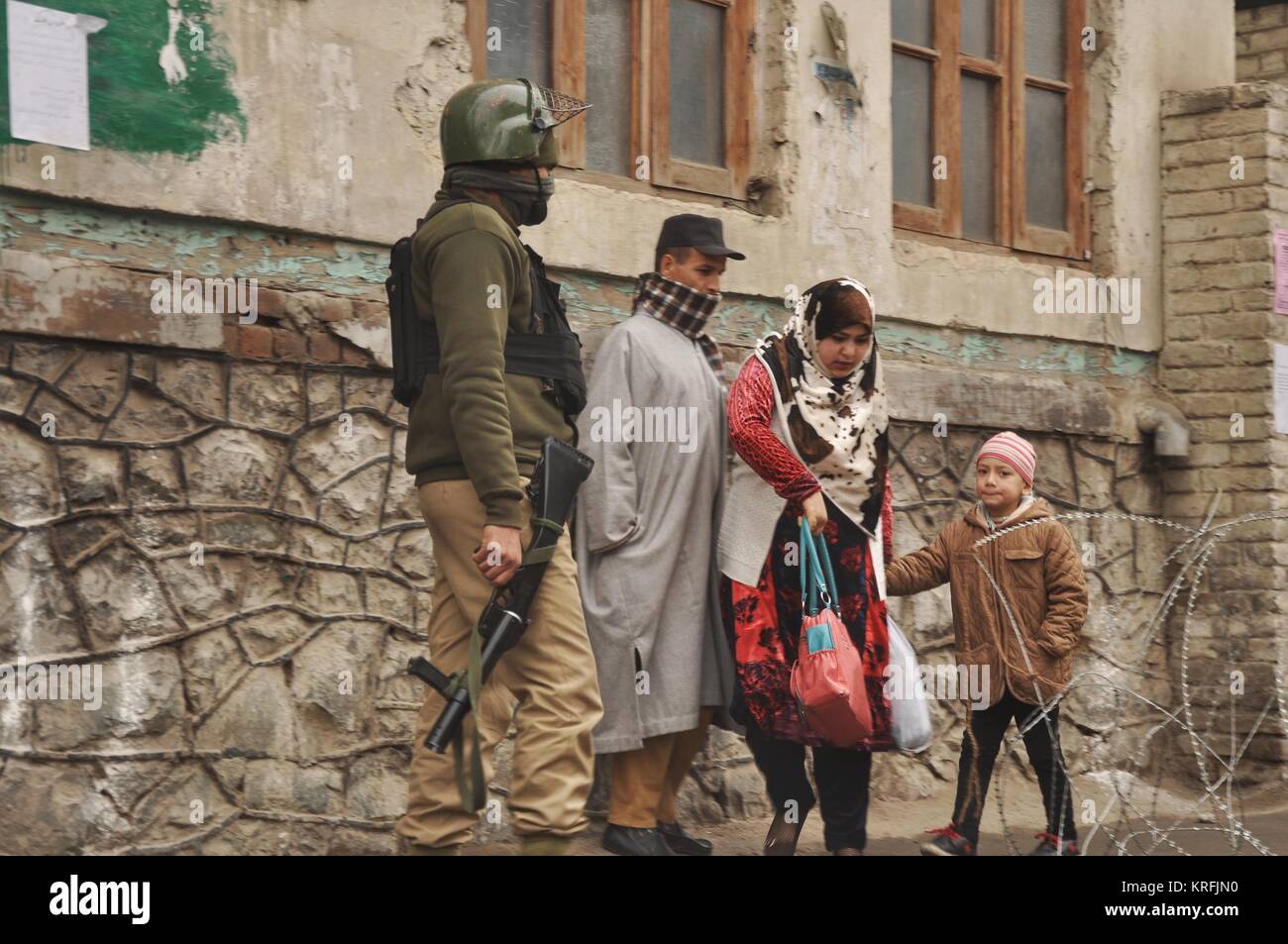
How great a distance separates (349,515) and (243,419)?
481mm

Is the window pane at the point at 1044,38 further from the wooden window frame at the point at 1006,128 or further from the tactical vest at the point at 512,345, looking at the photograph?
the tactical vest at the point at 512,345

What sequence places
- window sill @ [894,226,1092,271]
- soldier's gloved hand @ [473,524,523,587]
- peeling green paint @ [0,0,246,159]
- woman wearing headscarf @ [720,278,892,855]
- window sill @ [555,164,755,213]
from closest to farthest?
soldier's gloved hand @ [473,524,523,587]
peeling green paint @ [0,0,246,159]
woman wearing headscarf @ [720,278,892,855]
window sill @ [555,164,755,213]
window sill @ [894,226,1092,271]

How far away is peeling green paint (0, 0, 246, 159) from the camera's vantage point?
5.17 metres

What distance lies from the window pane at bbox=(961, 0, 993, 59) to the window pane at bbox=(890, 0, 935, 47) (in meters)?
0.22

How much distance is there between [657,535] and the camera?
213 inches

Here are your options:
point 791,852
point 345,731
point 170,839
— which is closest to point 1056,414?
point 791,852

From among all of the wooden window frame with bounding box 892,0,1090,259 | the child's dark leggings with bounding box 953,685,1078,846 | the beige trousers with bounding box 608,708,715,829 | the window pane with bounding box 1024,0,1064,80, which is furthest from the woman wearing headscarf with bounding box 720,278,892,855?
the window pane with bounding box 1024,0,1064,80

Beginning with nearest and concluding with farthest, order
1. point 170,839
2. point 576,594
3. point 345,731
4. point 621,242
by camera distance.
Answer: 1. point 576,594
2. point 170,839
3. point 345,731
4. point 621,242

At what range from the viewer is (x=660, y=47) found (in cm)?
693

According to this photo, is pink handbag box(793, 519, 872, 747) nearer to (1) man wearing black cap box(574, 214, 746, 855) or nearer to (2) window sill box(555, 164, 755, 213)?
(1) man wearing black cap box(574, 214, 746, 855)

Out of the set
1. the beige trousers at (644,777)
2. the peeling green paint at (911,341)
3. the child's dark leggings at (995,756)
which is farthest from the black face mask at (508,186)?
the peeling green paint at (911,341)

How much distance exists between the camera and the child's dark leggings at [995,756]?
572 cm

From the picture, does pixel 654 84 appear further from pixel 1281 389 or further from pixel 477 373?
pixel 1281 389

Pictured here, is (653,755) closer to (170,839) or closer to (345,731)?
(345,731)
